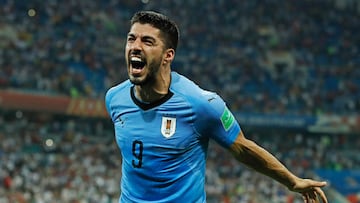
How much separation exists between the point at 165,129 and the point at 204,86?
74.2 ft

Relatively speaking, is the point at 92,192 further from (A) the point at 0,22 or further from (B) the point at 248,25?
(B) the point at 248,25

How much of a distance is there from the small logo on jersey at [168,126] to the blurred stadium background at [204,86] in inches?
546

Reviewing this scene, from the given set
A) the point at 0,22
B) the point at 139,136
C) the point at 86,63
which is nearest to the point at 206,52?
the point at 86,63

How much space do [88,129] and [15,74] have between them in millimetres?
3524

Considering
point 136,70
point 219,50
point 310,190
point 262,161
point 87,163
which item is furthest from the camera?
point 219,50

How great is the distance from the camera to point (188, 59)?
2770cm

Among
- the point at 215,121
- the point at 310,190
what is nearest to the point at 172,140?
the point at 215,121

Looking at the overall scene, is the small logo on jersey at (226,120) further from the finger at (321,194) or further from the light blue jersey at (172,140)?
the finger at (321,194)

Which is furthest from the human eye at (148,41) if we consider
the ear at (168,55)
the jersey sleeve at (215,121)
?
the jersey sleeve at (215,121)

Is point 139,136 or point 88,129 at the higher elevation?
point 139,136

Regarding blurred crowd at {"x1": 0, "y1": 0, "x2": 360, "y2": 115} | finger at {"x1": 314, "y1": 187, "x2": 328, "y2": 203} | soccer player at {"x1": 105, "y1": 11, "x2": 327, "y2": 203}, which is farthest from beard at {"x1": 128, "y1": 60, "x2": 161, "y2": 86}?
blurred crowd at {"x1": 0, "y1": 0, "x2": 360, "y2": 115}

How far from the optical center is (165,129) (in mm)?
3477

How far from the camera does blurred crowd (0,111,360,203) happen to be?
697 inches

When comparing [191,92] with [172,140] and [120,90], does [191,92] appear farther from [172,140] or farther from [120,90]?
[120,90]
